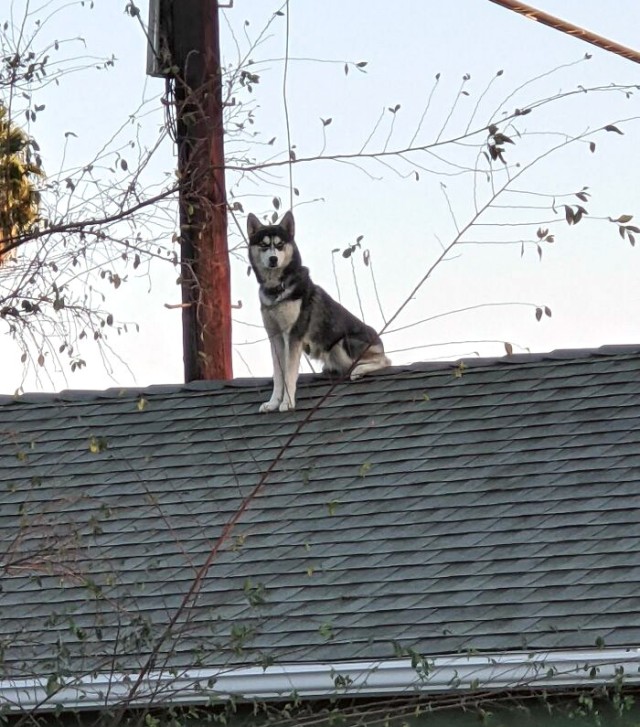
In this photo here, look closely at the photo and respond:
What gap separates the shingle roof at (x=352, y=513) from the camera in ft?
24.1

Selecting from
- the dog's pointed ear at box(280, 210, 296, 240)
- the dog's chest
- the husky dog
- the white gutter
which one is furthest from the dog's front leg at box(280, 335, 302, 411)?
the white gutter

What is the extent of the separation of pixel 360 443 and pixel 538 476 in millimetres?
1281

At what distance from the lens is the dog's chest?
984 cm

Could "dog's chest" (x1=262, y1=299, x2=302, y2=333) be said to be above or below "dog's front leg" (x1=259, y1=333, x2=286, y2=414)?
above

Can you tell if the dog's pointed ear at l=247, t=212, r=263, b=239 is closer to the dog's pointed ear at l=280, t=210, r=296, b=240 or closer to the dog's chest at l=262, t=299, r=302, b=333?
the dog's pointed ear at l=280, t=210, r=296, b=240

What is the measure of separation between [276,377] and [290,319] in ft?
1.33

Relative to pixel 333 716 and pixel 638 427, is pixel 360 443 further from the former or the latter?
→ pixel 333 716

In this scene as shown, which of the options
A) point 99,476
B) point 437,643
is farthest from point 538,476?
point 99,476

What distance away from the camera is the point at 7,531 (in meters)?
8.88

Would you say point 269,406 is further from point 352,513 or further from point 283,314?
point 352,513

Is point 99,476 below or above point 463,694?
above

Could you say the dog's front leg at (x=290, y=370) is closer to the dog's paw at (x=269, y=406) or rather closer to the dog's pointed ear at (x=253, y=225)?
the dog's paw at (x=269, y=406)

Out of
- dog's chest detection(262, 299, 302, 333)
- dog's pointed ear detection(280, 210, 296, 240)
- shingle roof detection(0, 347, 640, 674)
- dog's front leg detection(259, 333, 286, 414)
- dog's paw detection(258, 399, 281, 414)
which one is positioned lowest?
shingle roof detection(0, 347, 640, 674)

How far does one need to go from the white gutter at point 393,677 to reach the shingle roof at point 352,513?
0.51ft
